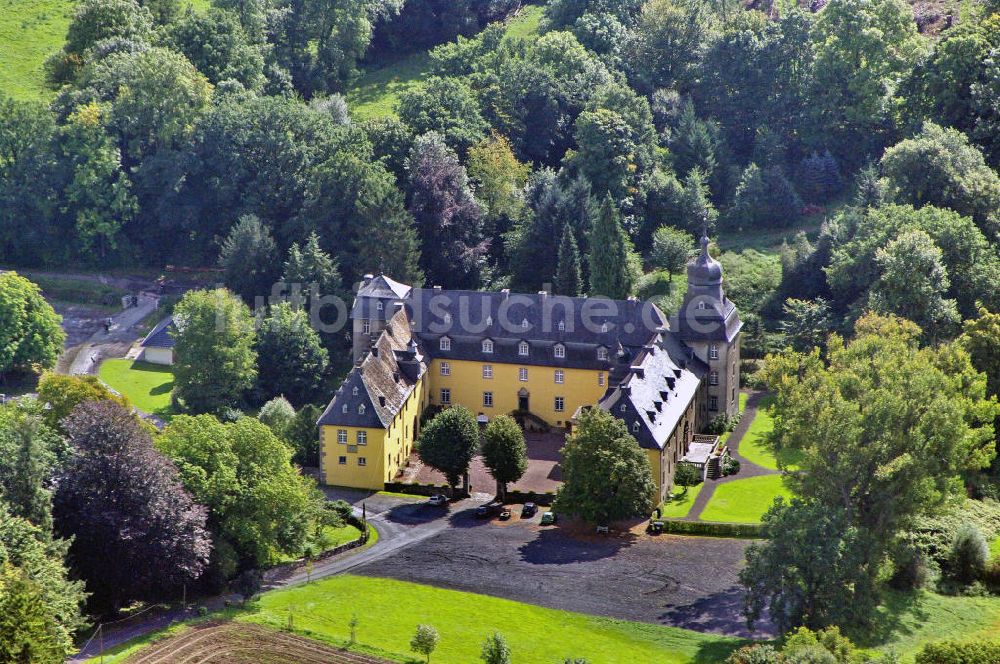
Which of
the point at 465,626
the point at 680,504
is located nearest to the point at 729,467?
the point at 680,504

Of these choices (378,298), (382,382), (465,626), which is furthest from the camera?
(378,298)

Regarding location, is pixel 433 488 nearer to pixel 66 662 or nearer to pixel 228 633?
pixel 228 633

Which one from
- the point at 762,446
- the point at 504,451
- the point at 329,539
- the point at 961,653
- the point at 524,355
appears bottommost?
the point at 961,653

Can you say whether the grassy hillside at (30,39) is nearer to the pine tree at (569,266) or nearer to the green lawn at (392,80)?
the green lawn at (392,80)

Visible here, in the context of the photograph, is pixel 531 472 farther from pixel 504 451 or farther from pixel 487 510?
pixel 487 510

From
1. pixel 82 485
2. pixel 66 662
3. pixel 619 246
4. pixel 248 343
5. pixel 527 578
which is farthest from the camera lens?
pixel 619 246

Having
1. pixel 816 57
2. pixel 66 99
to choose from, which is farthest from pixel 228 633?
pixel 816 57

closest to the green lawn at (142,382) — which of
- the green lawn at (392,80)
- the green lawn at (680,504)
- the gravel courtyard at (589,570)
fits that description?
the gravel courtyard at (589,570)
